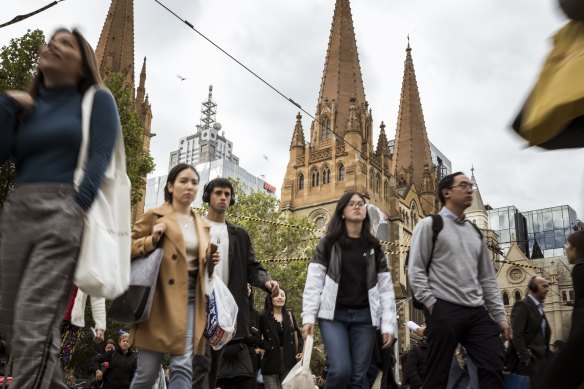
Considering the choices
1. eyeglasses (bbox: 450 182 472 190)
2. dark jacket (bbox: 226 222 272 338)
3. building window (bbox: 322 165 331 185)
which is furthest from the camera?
building window (bbox: 322 165 331 185)

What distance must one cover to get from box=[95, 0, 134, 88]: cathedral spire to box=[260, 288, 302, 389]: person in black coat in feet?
163

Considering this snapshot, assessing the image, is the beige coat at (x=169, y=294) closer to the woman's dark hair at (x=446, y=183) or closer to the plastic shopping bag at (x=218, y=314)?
the plastic shopping bag at (x=218, y=314)

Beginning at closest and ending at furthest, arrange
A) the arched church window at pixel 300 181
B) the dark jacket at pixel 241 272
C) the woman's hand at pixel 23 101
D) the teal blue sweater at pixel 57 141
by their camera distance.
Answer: the teal blue sweater at pixel 57 141 < the woman's hand at pixel 23 101 < the dark jacket at pixel 241 272 < the arched church window at pixel 300 181

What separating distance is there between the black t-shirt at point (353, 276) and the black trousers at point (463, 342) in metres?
0.61

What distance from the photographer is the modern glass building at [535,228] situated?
314 feet

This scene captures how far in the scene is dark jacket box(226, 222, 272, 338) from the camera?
5.89 meters


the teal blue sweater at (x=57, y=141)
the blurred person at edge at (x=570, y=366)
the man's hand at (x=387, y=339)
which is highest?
the teal blue sweater at (x=57, y=141)

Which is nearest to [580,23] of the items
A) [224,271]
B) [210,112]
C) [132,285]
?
[132,285]

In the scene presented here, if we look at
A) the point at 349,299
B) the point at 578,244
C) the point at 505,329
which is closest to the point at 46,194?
the point at 349,299

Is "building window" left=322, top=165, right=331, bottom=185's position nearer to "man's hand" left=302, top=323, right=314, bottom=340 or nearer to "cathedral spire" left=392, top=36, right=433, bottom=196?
"cathedral spire" left=392, top=36, right=433, bottom=196

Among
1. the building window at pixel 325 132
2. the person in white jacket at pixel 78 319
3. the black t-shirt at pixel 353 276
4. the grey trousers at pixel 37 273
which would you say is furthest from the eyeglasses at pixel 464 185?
the building window at pixel 325 132

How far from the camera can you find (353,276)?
570 centimetres

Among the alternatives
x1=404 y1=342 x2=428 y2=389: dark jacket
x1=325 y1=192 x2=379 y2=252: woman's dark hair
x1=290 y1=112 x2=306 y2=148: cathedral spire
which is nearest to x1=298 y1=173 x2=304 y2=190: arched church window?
x1=290 y1=112 x2=306 y2=148: cathedral spire

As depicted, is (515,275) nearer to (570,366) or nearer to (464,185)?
(464,185)
